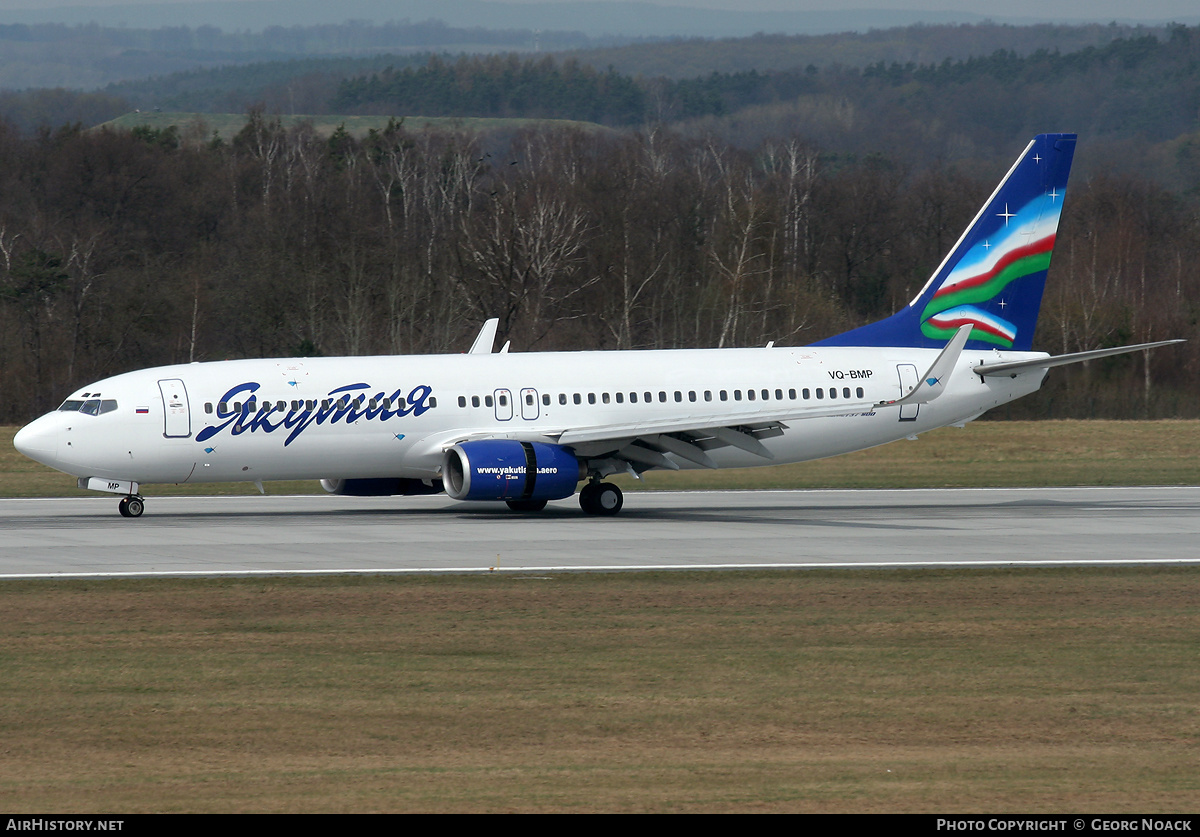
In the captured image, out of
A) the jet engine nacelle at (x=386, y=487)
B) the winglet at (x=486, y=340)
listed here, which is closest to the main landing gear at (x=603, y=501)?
the jet engine nacelle at (x=386, y=487)

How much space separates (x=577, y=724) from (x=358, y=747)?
2.06 m

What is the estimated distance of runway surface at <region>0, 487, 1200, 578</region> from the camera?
83.0 ft

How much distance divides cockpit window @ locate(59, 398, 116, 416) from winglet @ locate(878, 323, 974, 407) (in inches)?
632

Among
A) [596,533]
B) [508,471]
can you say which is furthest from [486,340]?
[596,533]

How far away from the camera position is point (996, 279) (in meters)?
37.7

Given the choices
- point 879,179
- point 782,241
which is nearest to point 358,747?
point 782,241

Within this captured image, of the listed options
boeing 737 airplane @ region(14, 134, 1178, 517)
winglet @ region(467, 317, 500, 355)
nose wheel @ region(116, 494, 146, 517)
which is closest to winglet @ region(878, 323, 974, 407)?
boeing 737 airplane @ region(14, 134, 1178, 517)

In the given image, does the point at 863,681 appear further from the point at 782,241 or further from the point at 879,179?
the point at 879,179

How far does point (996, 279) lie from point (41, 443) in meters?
22.5

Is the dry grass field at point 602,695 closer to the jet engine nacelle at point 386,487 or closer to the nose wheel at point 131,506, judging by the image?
the nose wheel at point 131,506

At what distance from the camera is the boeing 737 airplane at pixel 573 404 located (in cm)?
3175

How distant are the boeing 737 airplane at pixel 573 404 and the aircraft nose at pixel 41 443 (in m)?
0.03

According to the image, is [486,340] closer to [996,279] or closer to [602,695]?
[996,279]

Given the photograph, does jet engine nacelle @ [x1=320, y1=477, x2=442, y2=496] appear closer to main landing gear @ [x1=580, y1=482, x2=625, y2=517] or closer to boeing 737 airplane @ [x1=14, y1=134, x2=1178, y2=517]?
boeing 737 airplane @ [x1=14, y1=134, x2=1178, y2=517]
